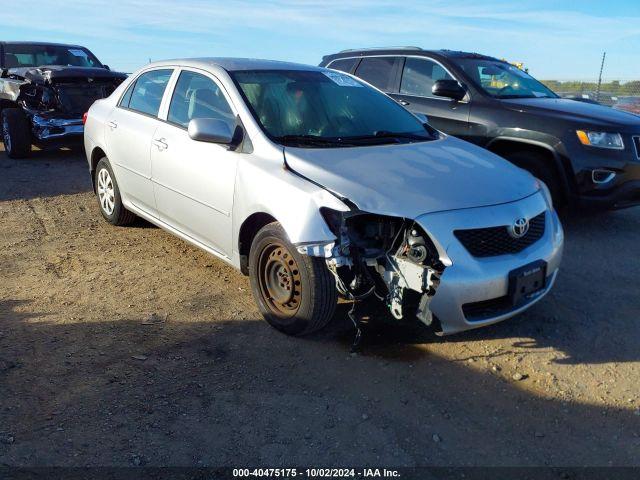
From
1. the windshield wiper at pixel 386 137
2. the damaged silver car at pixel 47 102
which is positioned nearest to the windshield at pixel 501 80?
the windshield wiper at pixel 386 137

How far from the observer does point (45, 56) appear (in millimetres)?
10641

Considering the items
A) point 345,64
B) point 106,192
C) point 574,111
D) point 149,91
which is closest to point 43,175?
point 106,192

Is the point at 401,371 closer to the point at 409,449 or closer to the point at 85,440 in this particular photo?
the point at 409,449

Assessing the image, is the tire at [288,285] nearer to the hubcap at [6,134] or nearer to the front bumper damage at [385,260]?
the front bumper damage at [385,260]

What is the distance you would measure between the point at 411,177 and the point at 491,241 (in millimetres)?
607

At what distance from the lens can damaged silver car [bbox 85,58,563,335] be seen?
3236mm

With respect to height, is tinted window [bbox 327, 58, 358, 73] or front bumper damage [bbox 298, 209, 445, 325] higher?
tinted window [bbox 327, 58, 358, 73]

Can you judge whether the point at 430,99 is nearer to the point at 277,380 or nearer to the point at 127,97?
the point at 127,97

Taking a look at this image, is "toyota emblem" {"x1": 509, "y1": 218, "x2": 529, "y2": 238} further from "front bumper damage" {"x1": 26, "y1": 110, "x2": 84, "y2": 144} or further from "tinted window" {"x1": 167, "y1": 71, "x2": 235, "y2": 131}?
"front bumper damage" {"x1": 26, "y1": 110, "x2": 84, "y2": 144}

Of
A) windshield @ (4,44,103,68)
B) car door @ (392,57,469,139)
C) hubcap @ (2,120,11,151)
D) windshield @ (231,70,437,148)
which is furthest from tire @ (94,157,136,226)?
windshield @ (4,44,103,68)

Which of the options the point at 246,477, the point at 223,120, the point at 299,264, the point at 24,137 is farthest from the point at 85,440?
the point at 24,137

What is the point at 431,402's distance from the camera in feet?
10.1

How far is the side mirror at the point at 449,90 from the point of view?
6.58 m

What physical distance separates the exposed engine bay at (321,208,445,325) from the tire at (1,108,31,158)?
7778mm
